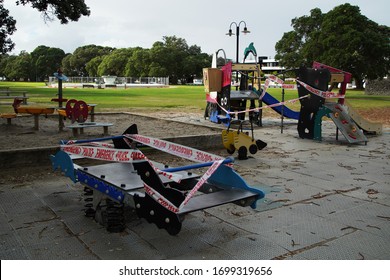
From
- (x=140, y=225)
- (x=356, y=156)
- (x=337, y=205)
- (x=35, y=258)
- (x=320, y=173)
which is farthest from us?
(x=356, y=156)

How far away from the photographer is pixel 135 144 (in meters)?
5.26

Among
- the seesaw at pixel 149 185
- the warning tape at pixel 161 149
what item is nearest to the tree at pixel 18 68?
the warning tape at pixel 161 149

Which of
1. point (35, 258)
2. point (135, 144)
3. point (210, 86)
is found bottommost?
point (35, 258)

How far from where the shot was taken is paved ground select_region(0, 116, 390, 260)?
3574 mm

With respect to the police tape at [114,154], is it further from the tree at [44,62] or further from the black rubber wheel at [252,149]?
the tree at [44,62]

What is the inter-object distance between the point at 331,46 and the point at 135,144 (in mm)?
36623

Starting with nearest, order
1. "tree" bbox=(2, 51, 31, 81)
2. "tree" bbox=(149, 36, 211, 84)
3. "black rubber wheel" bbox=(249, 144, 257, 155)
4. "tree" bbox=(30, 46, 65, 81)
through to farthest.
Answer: "black rubber wheel" bbox=(249, 144, 257, 155)
"tree" bbox=(149, 36, 211, 84)
"tree" bbox=(30, 46, 65, 81)
"tree" bbox=(2, 51, 31, 81)

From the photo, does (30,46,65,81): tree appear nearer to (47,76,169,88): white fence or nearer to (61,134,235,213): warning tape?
(47,76,169,88): white fence

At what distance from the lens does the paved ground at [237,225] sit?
141 inches

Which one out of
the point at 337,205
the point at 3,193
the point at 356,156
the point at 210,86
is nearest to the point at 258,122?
the point at 210,86

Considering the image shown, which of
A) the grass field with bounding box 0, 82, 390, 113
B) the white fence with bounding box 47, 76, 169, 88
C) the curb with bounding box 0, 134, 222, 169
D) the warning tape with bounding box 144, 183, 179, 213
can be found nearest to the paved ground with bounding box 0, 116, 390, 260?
the curb with bounding box 0, 134, 222, 169

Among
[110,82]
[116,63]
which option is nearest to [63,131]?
[110,82]

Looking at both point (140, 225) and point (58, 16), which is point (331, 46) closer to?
point (58, 16)

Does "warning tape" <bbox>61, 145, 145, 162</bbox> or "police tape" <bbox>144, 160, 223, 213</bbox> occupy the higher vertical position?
"warning tape" <bbox>61, 145, 145, 162</bbox>
